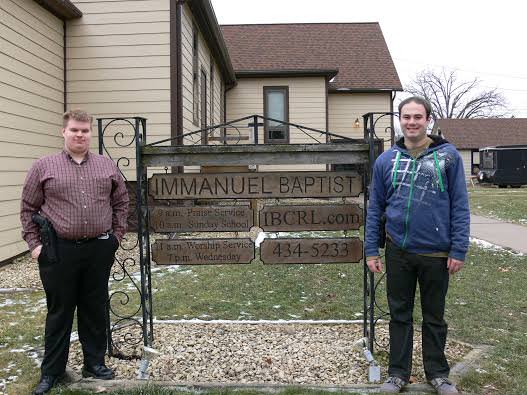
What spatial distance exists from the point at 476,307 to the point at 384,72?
17082 mm

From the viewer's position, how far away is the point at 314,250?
391 centimetres

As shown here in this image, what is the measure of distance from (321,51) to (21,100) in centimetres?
1480

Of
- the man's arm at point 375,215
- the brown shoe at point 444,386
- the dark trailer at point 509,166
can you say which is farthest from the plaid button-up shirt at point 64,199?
the dark trailer at point 509,166

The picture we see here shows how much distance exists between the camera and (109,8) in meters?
9.64

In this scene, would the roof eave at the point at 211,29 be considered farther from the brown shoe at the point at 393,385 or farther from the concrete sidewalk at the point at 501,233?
the brown shoe at the point at 393,385

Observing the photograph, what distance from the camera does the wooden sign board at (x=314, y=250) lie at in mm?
3912

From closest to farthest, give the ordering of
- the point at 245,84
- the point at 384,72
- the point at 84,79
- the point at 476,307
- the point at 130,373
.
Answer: the point at 130,373 → the point at 476,307 → the point at 84,79 → the point at 245,84 → the point at 384,72

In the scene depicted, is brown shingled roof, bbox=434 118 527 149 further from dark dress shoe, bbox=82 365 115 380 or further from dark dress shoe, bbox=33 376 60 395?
dark dress shoe, bbox=33 376 60 395

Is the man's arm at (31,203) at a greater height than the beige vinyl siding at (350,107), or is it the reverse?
the beige vinyl siding at (350,107)

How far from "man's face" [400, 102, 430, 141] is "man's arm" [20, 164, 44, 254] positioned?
7.50 ft

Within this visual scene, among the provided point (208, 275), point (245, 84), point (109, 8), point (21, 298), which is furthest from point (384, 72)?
point (21, 298)

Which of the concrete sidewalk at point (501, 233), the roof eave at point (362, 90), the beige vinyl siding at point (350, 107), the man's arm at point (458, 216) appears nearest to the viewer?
the man's arm at point (458, 216)

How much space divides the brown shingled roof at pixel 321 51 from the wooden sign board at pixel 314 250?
15.3 metres

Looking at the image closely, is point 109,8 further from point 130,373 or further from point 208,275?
Result: point 130,373
